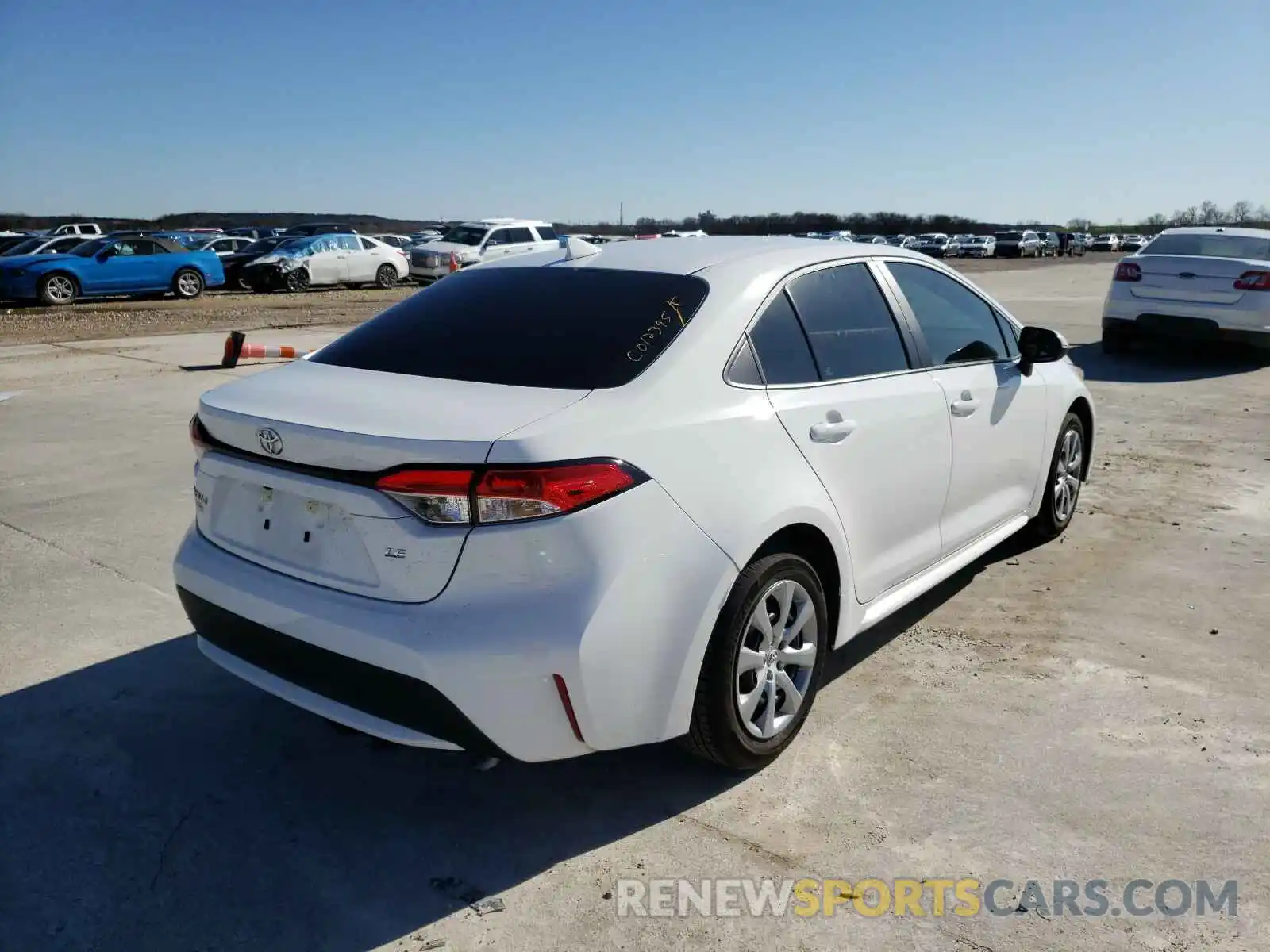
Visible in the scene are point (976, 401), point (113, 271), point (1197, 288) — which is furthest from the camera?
point (113, 271)

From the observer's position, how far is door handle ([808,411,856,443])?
335 centimetres

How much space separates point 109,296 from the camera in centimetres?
2352

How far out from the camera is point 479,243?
2869cm

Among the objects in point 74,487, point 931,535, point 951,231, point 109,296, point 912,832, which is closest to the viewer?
point 912,832

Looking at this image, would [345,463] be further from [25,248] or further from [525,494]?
[25,248]

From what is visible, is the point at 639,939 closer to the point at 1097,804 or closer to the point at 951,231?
the point at 1097,804

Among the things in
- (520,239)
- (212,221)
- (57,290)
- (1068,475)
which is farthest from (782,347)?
(212,221)

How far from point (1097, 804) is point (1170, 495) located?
13.8 feet

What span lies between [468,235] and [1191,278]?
2114cm

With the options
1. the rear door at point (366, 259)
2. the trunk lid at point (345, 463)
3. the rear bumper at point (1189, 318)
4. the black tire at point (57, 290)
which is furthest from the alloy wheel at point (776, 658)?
the rear door at point (366, 259)

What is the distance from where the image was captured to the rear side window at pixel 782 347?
335 centimetres

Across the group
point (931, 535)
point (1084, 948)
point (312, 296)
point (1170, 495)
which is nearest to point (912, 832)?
point (1084, 948)

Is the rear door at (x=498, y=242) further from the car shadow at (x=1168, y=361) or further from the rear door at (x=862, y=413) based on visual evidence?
the rear door at (x=862, y=413)

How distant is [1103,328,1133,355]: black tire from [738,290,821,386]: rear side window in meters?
10.4
